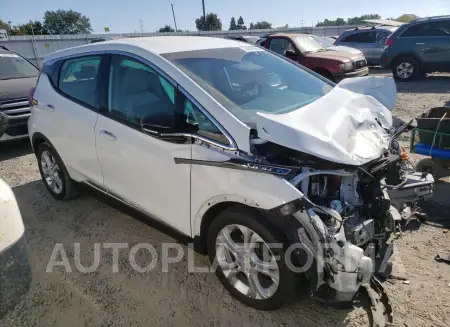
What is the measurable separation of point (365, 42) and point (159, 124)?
14371mm

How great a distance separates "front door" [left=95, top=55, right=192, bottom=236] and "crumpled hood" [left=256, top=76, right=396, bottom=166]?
69 cm

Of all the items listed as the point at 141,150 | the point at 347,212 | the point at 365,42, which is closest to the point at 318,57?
the point at 365,42

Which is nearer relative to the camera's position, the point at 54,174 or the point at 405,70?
the point at 54,174

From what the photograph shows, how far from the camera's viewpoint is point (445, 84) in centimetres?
1070

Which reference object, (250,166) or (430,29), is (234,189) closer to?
A: (250,166)

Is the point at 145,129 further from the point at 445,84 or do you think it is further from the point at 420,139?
the point at 445,84

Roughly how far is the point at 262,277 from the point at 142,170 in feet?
4.04

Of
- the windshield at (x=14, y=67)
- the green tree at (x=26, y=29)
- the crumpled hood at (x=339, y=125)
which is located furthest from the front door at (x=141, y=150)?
the green tree at (x=26, y=29)

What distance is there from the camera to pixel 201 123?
2.43m

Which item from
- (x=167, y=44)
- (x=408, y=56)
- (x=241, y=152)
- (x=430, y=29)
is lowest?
(x=408, y=56)

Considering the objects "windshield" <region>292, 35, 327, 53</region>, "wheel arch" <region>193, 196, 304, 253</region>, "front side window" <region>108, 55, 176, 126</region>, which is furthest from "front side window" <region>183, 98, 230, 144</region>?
"windshield" <region>292, 35, 327, 53</region>

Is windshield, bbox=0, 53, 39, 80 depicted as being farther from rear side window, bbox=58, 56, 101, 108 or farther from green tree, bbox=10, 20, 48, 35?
green tree, bbox=10, 20, 48, 35

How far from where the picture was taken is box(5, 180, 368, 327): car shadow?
2449 millimetres

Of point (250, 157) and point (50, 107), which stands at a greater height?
point (50, 107)
